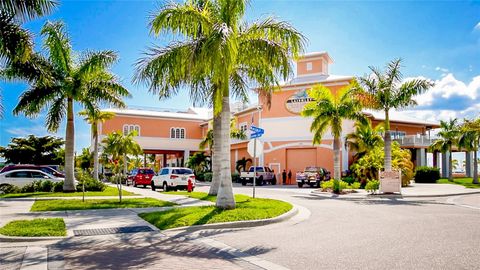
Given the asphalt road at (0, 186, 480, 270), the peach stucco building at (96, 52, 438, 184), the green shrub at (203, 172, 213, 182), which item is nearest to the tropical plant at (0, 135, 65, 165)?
→ the peach stucco building at (96, 52, 438, 184)

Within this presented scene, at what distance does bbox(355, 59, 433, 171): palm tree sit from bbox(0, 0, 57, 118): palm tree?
1769cm

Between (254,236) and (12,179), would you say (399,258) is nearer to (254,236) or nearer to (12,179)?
(254,236)

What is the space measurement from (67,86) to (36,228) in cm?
1375

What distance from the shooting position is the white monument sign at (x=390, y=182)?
2401 cm

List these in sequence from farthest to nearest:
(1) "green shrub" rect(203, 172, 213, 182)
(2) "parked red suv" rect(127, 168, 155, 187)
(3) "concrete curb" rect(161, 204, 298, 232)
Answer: (1) "green shrub" rect(203, 172, 213, 182)
(2) "parked red suv" rect(127, 168, 155, 187)
(3) "concrete curb" rect(161, 204, 298, 232)

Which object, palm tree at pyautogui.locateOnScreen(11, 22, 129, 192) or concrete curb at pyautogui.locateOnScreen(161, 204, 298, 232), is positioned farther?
palm tree at pyautogui.locateOnScreen(11, 22, 129, 192)

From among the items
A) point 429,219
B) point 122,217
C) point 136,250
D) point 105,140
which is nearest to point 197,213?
point 122,217

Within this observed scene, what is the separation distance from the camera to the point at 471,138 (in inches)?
1610

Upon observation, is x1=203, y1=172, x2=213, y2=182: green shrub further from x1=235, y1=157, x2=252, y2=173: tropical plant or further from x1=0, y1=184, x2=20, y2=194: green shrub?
x1=0, y1=184, x2=20, y2=194: green shrub

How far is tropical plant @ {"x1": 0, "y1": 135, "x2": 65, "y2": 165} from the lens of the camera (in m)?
57.9

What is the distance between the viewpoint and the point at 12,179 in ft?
82.3

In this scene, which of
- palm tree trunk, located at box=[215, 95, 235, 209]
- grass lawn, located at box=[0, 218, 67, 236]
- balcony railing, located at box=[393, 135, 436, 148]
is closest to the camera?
grass lawn, located at box=[0, 218, 67, 236]

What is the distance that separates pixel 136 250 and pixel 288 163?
1418 inches

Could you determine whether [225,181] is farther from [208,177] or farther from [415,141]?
[415,141]
